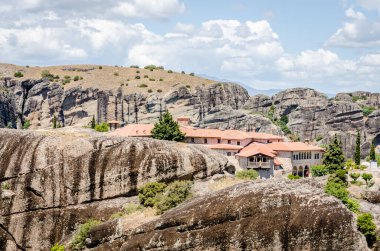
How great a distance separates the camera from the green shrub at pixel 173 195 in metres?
49.1

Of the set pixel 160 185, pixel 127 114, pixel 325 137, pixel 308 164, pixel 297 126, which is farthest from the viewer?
pixel 127 114

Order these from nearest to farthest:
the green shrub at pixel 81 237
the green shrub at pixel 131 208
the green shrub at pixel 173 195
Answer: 1. the green shrub at pixel 81 237
2. the green shrub at pixel 173 195
3. the green shrub at pixel 131 208

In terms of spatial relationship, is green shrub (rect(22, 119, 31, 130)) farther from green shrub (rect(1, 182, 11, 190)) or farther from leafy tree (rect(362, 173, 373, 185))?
green shrub (rect(1, 182, 11, 190))

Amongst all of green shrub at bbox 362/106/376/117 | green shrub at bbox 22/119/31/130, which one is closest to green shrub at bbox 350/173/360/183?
green shrub at bbox 362/106/376/117

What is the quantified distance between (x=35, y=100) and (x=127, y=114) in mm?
30579

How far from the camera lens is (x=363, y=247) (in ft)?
130

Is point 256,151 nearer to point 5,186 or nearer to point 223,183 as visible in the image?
point 223,183

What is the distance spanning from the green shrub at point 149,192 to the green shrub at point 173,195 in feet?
2.50

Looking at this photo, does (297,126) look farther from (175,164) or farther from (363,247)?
(363,247)

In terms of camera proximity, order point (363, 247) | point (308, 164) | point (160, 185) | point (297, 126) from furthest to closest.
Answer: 1. point (297, 126)
2. point (308, 164)
3. point (160, 185)
4. point (363, 247)

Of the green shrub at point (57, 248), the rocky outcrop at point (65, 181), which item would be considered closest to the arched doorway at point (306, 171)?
the rocky outcrop at point (65, 181)

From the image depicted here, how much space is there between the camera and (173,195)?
50344 mm

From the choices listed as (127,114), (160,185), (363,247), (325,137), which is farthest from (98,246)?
(127,114)

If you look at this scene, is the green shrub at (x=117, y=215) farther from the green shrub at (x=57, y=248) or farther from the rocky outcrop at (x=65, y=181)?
the green shrub at (x=57, y=248)
